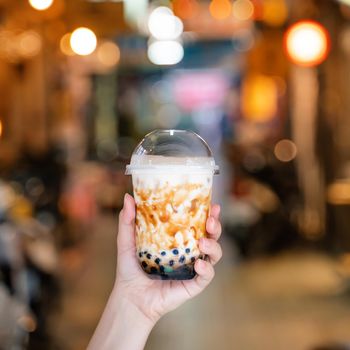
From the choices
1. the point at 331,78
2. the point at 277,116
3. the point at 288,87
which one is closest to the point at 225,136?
the point at 277,116

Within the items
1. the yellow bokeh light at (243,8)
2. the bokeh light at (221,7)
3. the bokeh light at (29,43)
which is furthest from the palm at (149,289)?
the yellow bokeh light at (243,8)

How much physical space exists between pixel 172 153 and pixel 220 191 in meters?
11.5

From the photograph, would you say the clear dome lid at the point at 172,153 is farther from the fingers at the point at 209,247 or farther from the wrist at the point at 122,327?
the wrist at the point at 122,327

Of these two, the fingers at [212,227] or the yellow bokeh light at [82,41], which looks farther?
the yellow bokeh light at [82,41]

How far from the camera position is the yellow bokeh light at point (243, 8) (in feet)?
35.2

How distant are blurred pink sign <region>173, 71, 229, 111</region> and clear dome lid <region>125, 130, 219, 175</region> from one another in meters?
26.6

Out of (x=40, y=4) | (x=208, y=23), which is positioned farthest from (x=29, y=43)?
(x=208, y=23)

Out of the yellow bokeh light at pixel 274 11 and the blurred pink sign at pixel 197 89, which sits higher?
the yellow bokeh light at pixel 274 11

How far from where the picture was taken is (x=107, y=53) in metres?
16.0

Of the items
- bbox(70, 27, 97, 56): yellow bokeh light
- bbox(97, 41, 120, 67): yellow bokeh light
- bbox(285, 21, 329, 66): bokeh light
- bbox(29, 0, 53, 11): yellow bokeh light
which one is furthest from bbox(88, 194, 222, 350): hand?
bbox(97, 41, 120, 67): yellow bokeh light

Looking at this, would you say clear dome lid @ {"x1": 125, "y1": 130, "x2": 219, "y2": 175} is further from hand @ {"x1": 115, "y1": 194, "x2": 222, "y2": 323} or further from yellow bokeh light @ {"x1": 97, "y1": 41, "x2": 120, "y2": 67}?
yellow bokeh light @ {"x1": 97, "y1": 41, "x2": 120, "y2": 67}

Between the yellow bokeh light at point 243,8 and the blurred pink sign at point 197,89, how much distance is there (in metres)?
16.9

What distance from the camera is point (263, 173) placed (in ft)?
28.3

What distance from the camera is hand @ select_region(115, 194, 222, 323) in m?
1.45
